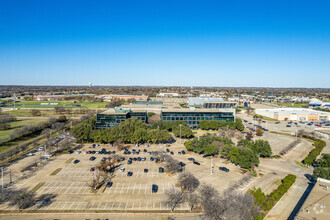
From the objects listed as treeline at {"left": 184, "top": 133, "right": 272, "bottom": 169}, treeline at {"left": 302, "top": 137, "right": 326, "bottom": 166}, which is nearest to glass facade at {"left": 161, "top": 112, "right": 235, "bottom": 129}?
treeline at {"left": 184, "top": 133, "right": 272, "bottom": 169}

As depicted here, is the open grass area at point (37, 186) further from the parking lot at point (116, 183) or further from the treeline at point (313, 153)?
the treeline at point (313, 153)

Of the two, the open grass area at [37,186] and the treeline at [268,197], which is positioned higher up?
the treeline at [268,197]

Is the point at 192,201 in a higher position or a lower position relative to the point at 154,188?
higher

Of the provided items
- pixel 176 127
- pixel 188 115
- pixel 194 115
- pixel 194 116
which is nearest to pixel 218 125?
pixel 194 116

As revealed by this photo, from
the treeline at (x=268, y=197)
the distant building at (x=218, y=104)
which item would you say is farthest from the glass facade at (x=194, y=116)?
the treeline at (x=268, y=197)

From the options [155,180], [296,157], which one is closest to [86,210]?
[155,180]

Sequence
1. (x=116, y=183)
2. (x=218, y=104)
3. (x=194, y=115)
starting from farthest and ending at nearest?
(x=218, y=104), (x=194, y=115), (x=116, y=183)

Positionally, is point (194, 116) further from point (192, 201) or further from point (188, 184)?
point (192, 201)

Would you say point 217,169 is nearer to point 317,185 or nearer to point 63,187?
point 317,185
